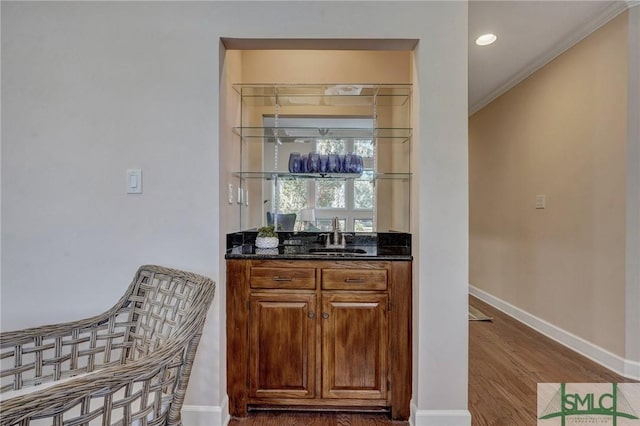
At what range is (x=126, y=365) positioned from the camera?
803 mm

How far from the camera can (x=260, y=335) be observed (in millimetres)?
1720

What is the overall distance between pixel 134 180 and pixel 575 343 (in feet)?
10.8

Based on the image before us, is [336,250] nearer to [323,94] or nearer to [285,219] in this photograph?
[285,219]

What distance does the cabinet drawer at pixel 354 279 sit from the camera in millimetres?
1710

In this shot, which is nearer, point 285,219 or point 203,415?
point 203,415

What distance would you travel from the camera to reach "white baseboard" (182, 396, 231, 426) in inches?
64.9

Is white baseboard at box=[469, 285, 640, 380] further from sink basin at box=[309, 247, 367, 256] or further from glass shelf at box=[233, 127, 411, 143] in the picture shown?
glass shelf at box=[233, 127, 411, 143]

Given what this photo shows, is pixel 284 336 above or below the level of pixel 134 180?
below

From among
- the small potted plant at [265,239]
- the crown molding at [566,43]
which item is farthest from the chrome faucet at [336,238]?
the crown molding at [566,43]

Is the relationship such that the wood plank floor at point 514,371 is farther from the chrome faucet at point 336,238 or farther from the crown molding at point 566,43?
the crown molding at point 566,43

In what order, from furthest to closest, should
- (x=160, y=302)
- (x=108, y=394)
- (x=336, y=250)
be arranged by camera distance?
1. (x=336, y=250)
2. (x=160, y=302)
3. (x=108, y=394)

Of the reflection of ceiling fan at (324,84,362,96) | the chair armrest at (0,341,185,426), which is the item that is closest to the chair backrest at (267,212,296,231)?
the reflection of ceiling fan at (324,84,362,96)

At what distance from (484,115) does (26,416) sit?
4.57 meters

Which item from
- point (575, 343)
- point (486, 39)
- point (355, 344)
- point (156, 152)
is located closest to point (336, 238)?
point (355, 344)
